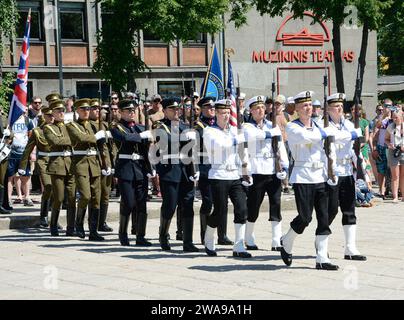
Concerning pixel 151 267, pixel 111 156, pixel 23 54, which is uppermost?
pixel 23 54

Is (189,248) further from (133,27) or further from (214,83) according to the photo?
(133,27)

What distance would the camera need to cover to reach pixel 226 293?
30.6 feet

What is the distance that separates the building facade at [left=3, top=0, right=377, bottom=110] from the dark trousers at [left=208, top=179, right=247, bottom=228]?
920 inches

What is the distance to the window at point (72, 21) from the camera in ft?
128

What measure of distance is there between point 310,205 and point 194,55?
3213cm

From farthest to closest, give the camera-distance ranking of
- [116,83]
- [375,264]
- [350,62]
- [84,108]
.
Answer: [350,62] < [116,83] < [84,108] < [375,264]

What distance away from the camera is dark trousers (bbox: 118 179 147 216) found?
43.5ft

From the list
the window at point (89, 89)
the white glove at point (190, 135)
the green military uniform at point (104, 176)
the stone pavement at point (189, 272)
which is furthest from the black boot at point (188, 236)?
the window at point (89, 89)

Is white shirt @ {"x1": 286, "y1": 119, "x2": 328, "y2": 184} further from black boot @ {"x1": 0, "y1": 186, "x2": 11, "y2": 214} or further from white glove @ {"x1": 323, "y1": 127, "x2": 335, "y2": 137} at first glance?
black boot @ {"x1": 0, "y1": 186, "x2": 11, "y2": 214}

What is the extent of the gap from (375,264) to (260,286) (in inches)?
75.8

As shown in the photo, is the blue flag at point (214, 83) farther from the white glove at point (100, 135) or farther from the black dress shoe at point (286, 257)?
the black dress shoe at point (286, 257)

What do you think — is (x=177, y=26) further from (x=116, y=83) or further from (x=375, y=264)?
(x=375, y=264)

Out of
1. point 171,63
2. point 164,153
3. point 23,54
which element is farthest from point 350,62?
point 164,153

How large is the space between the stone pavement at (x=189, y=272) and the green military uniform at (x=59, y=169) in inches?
16.3
